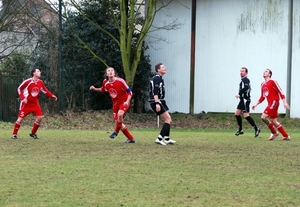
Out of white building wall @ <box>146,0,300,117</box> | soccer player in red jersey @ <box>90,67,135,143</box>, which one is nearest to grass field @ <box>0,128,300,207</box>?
soccer player in red jersey @ <box>90,67,135,143</box>

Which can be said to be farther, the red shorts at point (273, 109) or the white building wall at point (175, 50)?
the white building wall at point (175, 50)

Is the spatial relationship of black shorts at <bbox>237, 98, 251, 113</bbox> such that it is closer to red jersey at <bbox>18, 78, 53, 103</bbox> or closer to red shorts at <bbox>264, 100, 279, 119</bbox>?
red shorts at <bbox>264, 100, 279, 119</bbox>

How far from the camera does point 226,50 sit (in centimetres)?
3341

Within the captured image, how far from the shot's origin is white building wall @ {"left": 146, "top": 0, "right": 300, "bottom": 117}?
107 feet

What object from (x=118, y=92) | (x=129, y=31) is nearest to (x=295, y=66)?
(x=129, y=31)

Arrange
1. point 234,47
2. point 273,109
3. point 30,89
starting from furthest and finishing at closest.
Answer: point 234,47
point 273,109
point 30,89

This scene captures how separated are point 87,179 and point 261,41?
24.4 meters

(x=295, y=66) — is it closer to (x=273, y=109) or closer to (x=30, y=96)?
(x=273, y=109)

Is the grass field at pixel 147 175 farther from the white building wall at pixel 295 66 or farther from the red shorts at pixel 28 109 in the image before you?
the white building wall at pixel 295 66

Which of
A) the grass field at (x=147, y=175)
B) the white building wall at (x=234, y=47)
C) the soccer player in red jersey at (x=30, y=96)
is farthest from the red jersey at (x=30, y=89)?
the white building wall at (x=234, y=47)

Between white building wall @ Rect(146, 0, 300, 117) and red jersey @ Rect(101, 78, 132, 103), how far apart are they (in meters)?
17.6

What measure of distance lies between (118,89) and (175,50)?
61.4ft

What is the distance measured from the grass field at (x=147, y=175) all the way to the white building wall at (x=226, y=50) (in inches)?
694

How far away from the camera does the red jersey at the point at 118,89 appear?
16.1 metres
